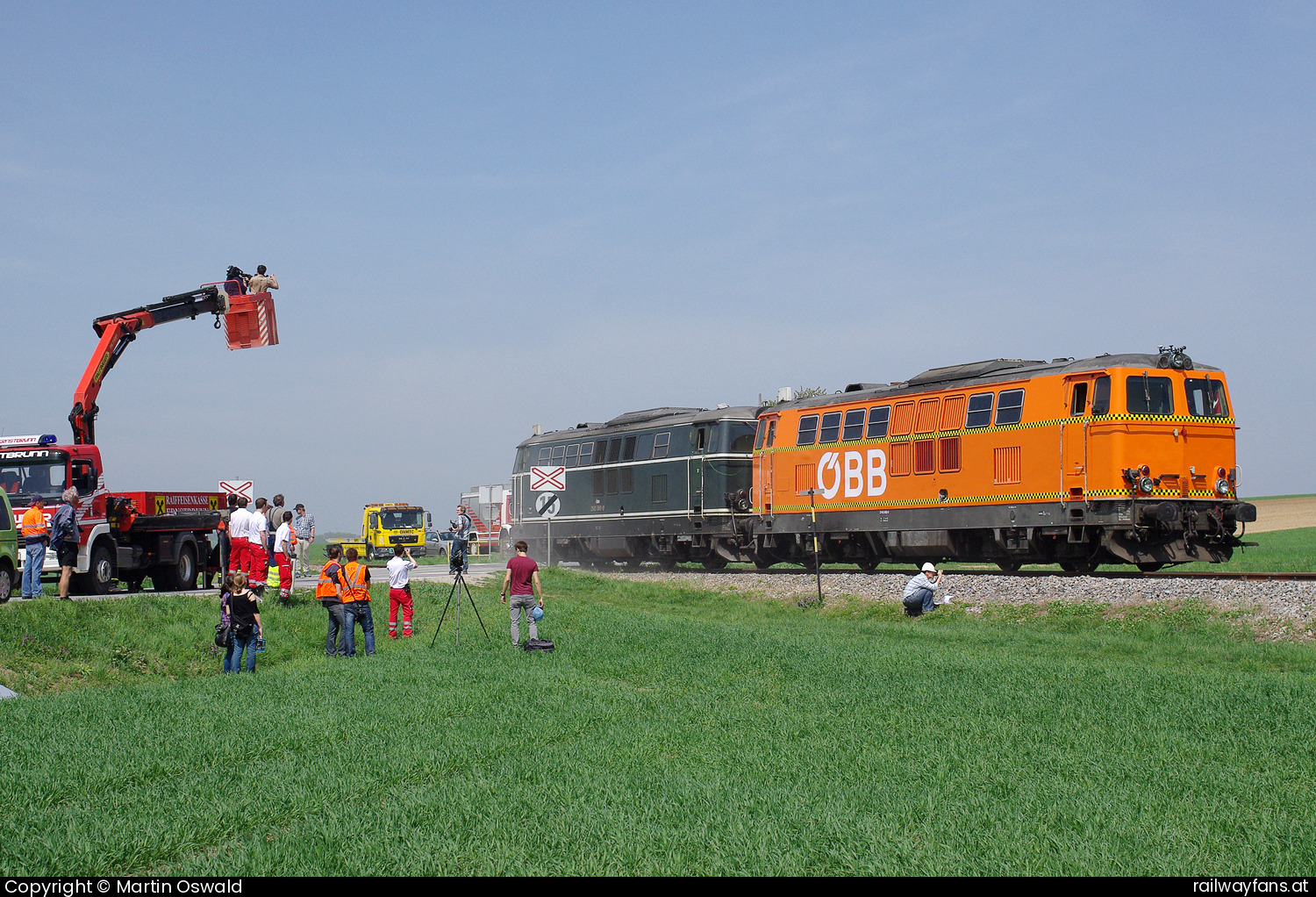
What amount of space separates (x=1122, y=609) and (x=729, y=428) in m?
14.6

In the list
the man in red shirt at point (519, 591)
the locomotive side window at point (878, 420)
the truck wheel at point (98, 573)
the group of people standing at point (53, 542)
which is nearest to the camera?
the man in red shirt at point (519, 591)

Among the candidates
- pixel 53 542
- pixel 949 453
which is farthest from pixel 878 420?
pixel 53 542

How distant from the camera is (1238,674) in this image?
42.8 ft

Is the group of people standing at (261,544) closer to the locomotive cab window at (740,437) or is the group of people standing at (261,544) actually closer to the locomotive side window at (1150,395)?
the locomotive cab window at (740,437)

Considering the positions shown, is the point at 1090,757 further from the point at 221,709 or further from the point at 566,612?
the point at 566,612

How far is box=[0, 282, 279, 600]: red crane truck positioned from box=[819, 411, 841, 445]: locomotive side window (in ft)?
41.6

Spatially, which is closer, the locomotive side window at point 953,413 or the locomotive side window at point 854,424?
the locomotive side window at point 953,413

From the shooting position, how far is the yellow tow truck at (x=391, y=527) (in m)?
47.9

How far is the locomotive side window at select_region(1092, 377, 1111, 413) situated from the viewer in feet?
69.3

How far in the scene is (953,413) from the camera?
24203mm

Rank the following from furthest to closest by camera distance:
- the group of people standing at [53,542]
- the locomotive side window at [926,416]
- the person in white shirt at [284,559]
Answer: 1. the locomotive side window at [926,416]
2. the person in white shirt at [284,559]
3. the group of people standing at [53,542]

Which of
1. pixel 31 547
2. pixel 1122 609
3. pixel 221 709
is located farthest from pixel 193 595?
pixel 1122 609

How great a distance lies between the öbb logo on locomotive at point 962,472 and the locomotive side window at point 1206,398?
0.09 feet


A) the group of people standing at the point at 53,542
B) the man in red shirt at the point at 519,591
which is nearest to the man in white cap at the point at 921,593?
the man in red shirt at the point at 519,591
